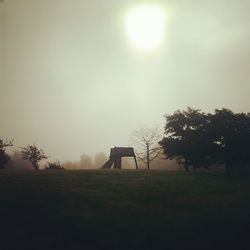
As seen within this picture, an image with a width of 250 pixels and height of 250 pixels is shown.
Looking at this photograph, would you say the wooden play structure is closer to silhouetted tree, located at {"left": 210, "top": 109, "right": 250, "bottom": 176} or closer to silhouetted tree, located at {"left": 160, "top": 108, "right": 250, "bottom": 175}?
silhouetted tree, located at {"left": 160, "top": 108, "right": 250, "bottom": 175}

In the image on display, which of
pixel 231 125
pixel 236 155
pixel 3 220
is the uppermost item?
pixel 231 125

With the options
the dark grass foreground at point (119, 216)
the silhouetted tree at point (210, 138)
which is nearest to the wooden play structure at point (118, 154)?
the silhouetted tree at point (210, 138)

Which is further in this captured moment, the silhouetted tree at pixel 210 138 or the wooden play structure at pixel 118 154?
the wooden play structure at pixel 118 154

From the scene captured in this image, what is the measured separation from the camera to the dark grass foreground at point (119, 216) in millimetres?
20594

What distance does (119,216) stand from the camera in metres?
25.5

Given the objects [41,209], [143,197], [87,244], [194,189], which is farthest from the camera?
[194,189]

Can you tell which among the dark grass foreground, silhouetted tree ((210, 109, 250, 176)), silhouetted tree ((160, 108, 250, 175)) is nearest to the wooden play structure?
silhouetted tree ((160, 108, 250, 175))

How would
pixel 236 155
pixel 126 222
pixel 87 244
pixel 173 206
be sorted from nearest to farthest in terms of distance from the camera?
1. pixel 87 244
2. pixel 126 222
3. pixel 173 206
4. pixel 236 155

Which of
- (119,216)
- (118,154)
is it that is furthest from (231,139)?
(119,216)

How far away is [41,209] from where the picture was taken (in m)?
27.0

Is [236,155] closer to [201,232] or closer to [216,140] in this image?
[216,140]

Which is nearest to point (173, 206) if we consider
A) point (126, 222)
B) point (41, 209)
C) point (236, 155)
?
point (126, 222)

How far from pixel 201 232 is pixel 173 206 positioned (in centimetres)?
714

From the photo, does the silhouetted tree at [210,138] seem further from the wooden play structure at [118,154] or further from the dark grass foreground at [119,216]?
the dark grass foreground at [119,216]
